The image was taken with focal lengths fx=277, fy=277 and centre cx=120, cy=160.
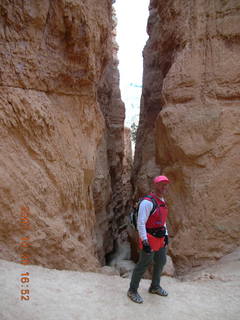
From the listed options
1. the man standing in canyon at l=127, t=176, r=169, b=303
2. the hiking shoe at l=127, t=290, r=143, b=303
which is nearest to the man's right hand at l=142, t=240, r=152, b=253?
the man standing in canyon at l=127, t=176, r=169, b=303

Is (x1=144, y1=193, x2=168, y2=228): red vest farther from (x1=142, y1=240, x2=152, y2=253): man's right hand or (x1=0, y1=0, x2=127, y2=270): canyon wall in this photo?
(x1=0, y1=0, x2=127, y2=270): canyon wall

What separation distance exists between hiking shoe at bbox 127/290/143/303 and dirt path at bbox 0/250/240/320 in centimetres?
6

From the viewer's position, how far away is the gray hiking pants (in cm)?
296

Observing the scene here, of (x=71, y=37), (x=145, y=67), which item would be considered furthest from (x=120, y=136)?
(x=71, y=37)

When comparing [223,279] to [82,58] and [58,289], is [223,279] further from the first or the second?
[82,58]

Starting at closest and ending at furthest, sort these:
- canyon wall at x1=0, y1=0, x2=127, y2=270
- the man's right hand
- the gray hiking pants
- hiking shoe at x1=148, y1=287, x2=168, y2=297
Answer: the man's right hand
the gray hiking pants
hiking shoe at x1=148, y1=287, x2=168, y2=297
canyon wall at x1=0, y1=0, x2=127, y2=270

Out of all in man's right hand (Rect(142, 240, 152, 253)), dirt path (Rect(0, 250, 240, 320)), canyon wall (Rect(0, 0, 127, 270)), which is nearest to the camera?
dirt path (Rect(0, 250, 240, 320))

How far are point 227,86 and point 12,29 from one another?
4407mm

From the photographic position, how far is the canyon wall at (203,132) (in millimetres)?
5766

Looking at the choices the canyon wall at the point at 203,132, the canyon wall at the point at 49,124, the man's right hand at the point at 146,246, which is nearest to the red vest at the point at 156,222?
the man's right hand at the point at 146,246

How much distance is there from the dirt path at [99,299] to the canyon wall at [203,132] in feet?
6.46

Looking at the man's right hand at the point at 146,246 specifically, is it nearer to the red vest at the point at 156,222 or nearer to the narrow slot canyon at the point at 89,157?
the red vest at the point at 156,222

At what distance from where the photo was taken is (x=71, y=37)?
5105 millimetres

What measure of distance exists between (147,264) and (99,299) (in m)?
0.69
